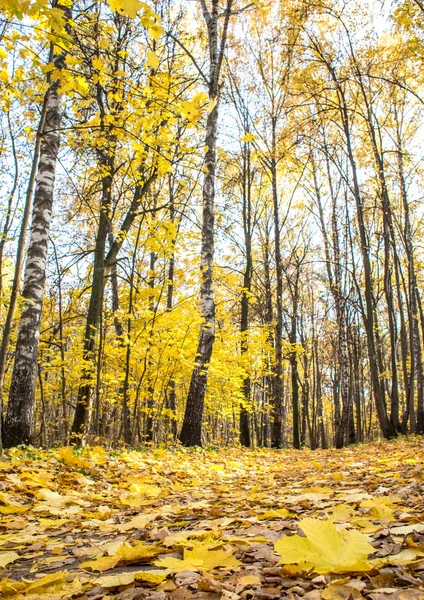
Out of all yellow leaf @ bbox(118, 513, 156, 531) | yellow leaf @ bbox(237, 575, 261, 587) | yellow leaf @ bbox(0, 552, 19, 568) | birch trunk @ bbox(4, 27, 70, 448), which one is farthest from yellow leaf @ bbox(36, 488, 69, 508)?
birch trunk @ bbox(4, 27, 70, 448)

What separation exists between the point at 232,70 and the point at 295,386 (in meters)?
11.0

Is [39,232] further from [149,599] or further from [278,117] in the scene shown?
[278,117]

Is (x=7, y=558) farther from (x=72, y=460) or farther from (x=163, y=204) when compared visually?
(x=163, y=204)

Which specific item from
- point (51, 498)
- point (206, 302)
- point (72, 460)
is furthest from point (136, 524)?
point (206, 302)

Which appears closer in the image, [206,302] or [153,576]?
[153,576]

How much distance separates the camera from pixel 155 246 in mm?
5898

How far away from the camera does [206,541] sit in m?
1.45

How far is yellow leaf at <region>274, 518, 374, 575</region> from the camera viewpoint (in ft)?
3.33

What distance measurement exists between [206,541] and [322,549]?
55 centimetres

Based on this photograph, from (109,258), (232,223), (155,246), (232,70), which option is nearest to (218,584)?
(155,246)

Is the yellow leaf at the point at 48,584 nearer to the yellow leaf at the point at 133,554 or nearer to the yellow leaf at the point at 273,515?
the yellow leaf at the point at 133,554

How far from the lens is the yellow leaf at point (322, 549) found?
3.33 ft

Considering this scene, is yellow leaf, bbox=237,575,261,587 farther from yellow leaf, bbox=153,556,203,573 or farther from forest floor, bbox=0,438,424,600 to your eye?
yellow leaf, bbox=153,556,203,573

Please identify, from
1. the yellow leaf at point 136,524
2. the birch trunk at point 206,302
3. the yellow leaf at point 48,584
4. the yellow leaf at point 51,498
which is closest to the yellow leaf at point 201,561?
the yellow leaf at point 48,584
